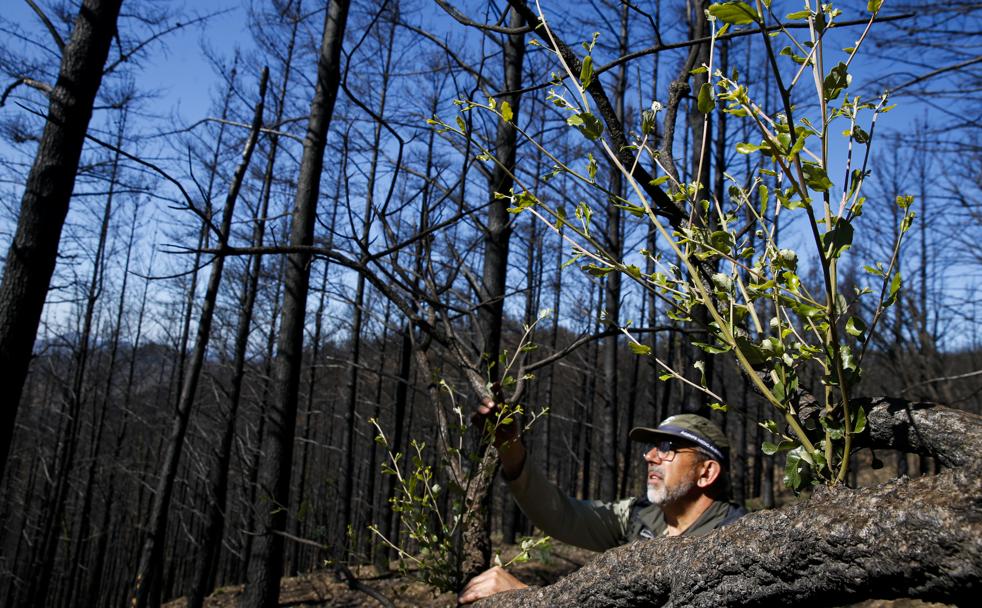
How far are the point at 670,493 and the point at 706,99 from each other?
1941mm

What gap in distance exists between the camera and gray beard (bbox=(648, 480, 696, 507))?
2.54 m

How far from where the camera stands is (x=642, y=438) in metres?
2.82

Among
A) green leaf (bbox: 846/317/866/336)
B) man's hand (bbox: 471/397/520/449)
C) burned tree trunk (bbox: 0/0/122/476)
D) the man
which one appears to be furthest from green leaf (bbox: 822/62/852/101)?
burned tree trunk (bbox: 0/0/122/476)

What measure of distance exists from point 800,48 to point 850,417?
1.93 ft

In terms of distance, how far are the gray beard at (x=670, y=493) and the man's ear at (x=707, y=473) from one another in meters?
0.04

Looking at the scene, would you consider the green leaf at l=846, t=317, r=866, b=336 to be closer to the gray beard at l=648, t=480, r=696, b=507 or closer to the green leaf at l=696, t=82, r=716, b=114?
the green leaf at l=696, t=82, r=716, b=114

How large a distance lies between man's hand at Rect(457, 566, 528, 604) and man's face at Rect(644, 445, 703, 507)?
42.0 inches

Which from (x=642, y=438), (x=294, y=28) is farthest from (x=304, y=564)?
(x=642, y=438)

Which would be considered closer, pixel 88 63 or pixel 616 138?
pixel 616 138

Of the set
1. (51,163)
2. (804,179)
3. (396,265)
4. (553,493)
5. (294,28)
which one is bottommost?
(553,493)

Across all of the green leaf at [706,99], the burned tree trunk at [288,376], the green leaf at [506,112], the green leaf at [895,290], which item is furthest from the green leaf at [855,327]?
the burned tree trunk at [288,376]

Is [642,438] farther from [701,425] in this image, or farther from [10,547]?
[10,547]

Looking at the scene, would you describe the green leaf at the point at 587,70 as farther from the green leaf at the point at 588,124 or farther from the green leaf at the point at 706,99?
the green leaf at the point at 706,99

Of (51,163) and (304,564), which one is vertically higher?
(51,163)
